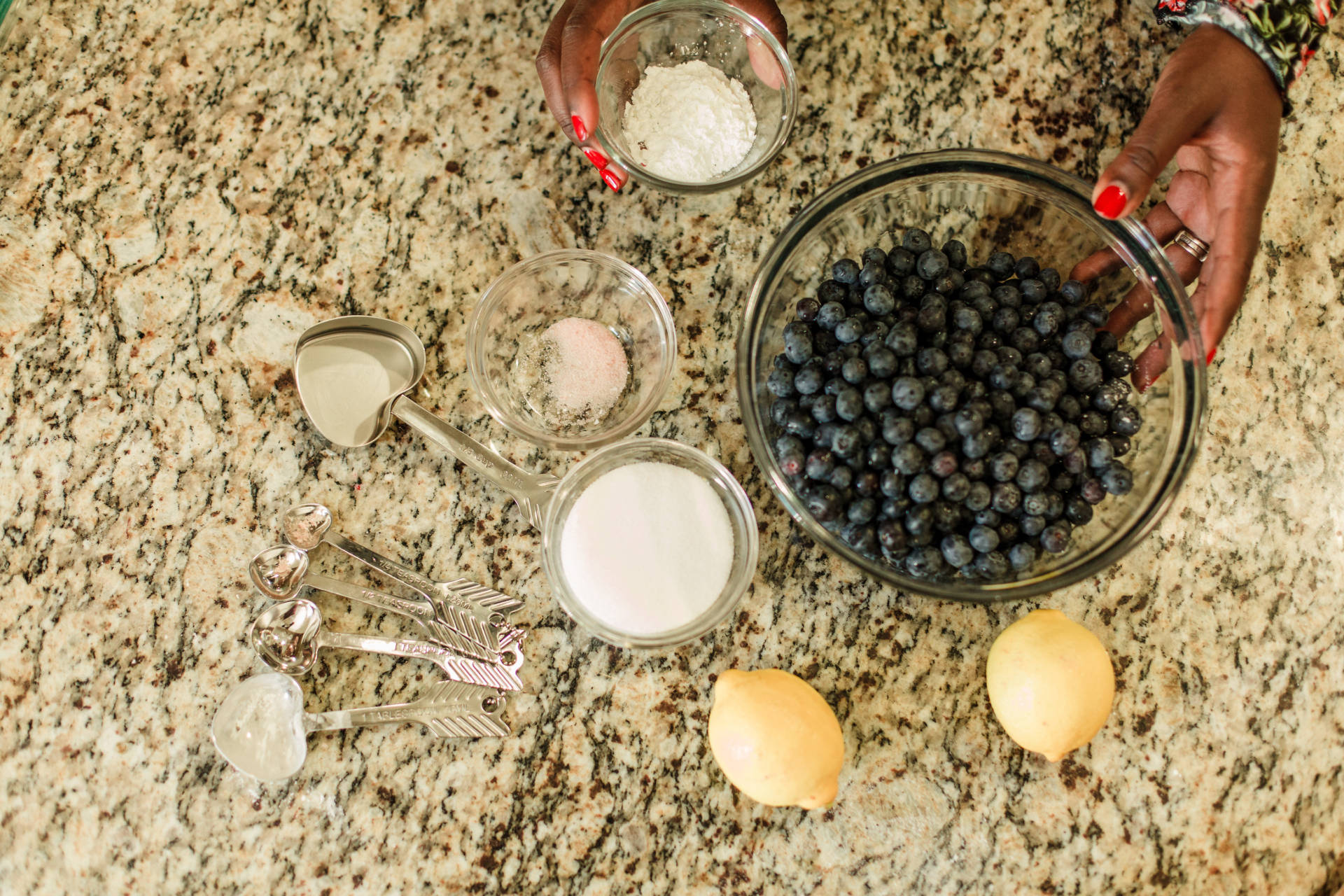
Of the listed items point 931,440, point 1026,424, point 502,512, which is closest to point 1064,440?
point 1026,424

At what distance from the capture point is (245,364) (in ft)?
3.69

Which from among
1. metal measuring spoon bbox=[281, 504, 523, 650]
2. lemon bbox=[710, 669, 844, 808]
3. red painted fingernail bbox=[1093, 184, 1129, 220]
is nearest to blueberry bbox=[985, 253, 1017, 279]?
red painted fingernail bbox=[1093, 184, 1129, 220]

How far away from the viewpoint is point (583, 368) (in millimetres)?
1065

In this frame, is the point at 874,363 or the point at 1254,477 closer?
the point at 874,363

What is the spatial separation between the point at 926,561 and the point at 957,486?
90mm

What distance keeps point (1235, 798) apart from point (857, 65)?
1.11 metres

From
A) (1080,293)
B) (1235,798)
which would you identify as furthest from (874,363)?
(1235,798)

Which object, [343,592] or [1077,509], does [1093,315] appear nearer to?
[1077,509]

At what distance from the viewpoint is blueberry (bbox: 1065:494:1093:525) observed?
906 millimetres

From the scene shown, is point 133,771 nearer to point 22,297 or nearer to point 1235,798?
point 22,297

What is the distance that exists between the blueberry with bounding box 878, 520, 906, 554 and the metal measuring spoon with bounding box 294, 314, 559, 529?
42 cm

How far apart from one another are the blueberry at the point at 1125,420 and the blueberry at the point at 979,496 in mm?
174

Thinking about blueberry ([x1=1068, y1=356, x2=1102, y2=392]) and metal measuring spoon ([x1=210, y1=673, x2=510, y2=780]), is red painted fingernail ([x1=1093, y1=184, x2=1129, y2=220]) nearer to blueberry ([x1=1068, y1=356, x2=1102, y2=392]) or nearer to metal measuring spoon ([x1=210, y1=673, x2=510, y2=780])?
blueberry ([x1=1068, y1=356, x2=1102, y2=392])

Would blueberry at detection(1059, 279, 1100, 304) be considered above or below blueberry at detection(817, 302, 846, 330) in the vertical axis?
above
